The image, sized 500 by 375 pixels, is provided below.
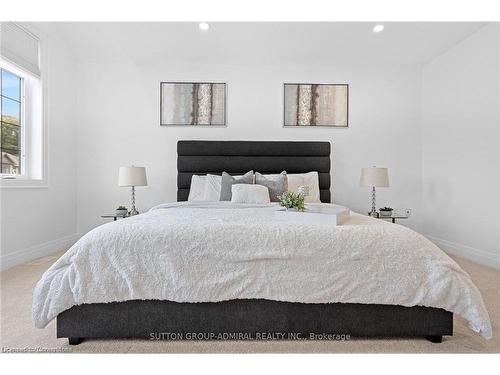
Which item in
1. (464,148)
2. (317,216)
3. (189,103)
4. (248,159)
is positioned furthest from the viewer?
(189,103)

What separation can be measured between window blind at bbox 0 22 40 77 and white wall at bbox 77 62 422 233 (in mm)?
710

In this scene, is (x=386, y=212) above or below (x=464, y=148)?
below

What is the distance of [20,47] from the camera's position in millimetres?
3254

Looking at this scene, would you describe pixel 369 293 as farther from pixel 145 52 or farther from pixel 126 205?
pixel 145 52

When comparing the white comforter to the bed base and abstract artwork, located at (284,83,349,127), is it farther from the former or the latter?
abstract artwork, located at (284,83,349,127)

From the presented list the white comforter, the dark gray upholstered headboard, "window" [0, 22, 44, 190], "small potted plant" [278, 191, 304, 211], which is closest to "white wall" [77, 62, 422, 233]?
the dark gray upholstered headboard

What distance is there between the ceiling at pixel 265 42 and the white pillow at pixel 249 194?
1822 mm

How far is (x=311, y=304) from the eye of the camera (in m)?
1.68

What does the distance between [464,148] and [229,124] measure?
9.27 ft

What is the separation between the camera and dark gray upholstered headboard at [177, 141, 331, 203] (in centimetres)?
393

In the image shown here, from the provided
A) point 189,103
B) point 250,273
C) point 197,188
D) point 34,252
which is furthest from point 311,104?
point 34,252

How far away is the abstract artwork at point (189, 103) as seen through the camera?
4.17 meters

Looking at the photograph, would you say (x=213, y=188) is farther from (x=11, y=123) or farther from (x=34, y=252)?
(x=11, y=123)
